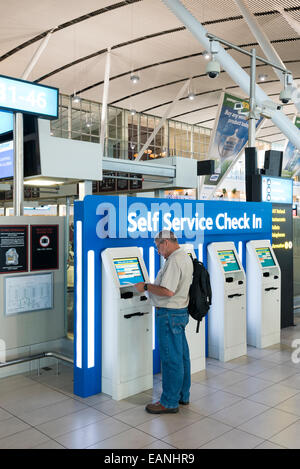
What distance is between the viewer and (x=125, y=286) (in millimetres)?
4180

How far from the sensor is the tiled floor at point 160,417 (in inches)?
130

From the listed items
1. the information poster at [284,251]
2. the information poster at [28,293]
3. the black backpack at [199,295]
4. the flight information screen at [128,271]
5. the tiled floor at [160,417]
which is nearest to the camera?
the tiled floor at [160,417]

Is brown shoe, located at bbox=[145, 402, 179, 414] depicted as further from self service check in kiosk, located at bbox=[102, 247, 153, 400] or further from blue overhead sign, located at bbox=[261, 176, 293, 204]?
blue overhead sign, located at bbox=[261, 176, 293, 204]

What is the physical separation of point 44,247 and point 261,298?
9.58ft

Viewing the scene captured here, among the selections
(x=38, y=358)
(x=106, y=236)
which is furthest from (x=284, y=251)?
(x=38, y=358)

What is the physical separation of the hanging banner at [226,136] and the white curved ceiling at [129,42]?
173 centimetres

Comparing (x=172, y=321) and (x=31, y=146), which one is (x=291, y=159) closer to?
(x=31, y=146)

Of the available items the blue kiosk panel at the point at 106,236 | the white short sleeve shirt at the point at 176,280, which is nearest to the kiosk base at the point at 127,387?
the blue kiosk panel at the point at 106,236

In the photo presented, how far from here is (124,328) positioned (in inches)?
163

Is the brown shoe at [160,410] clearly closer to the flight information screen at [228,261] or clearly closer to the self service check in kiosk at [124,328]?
the self service check in kiosk at [124,328]

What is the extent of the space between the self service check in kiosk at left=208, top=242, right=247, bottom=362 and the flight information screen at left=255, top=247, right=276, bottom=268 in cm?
63
